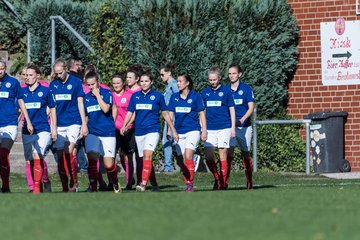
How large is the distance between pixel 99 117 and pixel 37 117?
921mm

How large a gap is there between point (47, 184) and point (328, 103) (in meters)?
8.93

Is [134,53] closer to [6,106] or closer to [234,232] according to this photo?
[6,106]

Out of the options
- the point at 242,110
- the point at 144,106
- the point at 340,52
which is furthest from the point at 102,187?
the point at 340,52

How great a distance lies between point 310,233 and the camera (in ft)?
33.2

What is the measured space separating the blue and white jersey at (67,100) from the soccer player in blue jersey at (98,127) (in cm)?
19

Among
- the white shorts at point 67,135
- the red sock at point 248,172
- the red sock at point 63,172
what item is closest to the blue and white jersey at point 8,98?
the white shorts at point 67,135

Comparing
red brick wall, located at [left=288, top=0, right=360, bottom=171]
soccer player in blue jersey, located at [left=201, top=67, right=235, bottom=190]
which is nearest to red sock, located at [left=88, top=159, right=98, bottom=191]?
soccer player in blue jersey, located at [left=201, top=67, right=235, bottom=190]

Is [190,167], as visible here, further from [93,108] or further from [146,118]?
[93,108]

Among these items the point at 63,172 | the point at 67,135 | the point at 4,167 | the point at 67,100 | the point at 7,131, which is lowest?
the point at 63,172

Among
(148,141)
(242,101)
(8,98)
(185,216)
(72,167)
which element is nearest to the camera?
(185,216)

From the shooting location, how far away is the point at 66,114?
61.8 ft

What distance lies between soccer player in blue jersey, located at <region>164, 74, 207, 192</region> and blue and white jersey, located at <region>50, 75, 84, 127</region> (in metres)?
1.42

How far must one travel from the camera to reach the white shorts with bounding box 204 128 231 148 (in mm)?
19250

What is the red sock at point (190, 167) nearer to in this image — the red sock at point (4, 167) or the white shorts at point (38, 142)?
the white shorts at point (38, 142)
